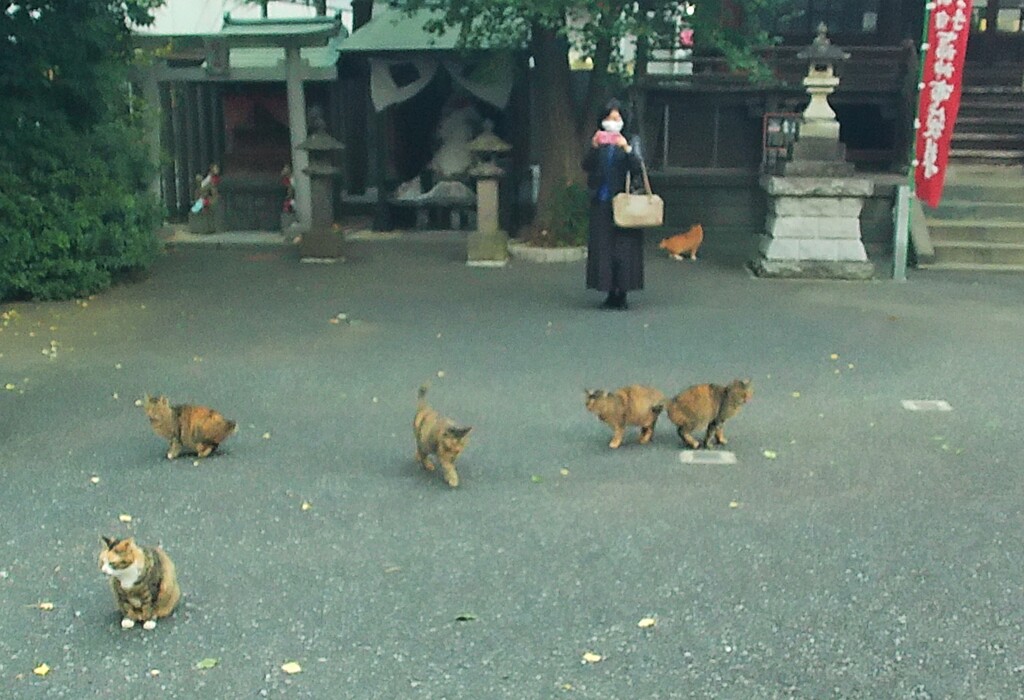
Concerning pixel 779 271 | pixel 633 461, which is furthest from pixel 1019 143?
pixel 633 461

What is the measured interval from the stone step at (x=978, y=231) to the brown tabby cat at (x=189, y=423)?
10.4 meters

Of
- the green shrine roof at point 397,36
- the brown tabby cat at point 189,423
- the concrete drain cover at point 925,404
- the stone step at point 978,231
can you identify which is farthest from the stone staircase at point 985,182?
the brown tabby cat at point 189,423

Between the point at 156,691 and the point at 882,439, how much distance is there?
4.45m

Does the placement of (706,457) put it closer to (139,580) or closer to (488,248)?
(139,580)

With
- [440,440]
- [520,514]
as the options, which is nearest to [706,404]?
[520,514]

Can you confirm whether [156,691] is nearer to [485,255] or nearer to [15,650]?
[15,650]

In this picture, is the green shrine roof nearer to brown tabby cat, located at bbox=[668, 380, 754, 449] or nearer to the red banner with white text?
the red banner with white text

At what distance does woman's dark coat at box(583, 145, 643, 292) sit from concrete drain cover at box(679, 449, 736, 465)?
13.7ft

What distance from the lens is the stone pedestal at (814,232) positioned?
1234 centimetres

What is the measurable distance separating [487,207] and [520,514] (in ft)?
30.8

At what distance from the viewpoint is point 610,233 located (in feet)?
33.8

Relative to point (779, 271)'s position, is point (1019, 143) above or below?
above

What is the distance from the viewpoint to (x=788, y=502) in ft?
18.6

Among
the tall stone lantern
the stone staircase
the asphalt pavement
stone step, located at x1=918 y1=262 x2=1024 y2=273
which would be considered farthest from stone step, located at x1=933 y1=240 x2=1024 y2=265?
the asphalt pavement
